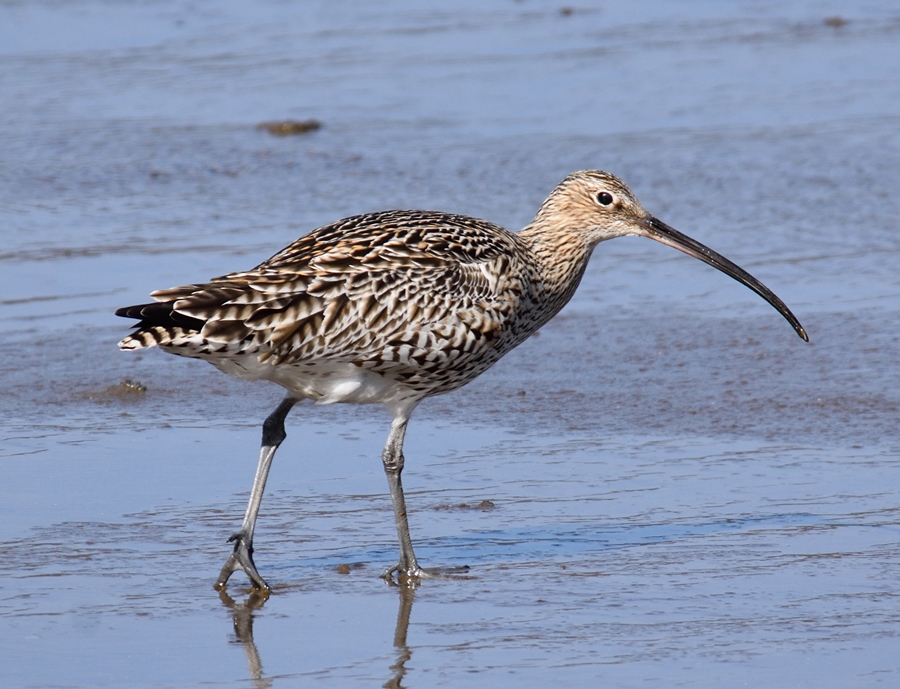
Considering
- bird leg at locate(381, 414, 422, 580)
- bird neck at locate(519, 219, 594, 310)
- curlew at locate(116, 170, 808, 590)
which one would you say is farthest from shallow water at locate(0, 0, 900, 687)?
bird neck at locate(519, 219, 594, 310)

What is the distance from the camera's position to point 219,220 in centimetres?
1174

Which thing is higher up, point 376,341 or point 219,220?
point 376,341

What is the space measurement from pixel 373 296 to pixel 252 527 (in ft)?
3.46

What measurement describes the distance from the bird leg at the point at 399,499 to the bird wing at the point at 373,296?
35cm

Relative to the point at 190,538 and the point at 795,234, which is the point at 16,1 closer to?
the point at 795,234

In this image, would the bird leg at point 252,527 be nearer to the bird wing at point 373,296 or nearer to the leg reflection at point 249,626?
the leg reflection at point 249,626

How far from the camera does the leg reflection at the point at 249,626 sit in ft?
18.3

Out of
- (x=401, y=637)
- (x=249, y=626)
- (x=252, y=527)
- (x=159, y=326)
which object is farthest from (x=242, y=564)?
(x=159, y=326)

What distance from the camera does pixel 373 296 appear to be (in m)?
6.55

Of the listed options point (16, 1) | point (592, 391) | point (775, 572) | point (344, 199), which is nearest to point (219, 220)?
point (344, 199)

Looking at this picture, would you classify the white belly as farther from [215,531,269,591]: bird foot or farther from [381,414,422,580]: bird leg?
[215,531,269,591]: bird foot

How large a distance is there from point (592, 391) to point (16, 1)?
12.2 m

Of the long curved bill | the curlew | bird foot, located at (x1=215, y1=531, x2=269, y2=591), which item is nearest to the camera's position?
the curlew

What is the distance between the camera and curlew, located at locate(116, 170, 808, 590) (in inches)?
Answer: 244
